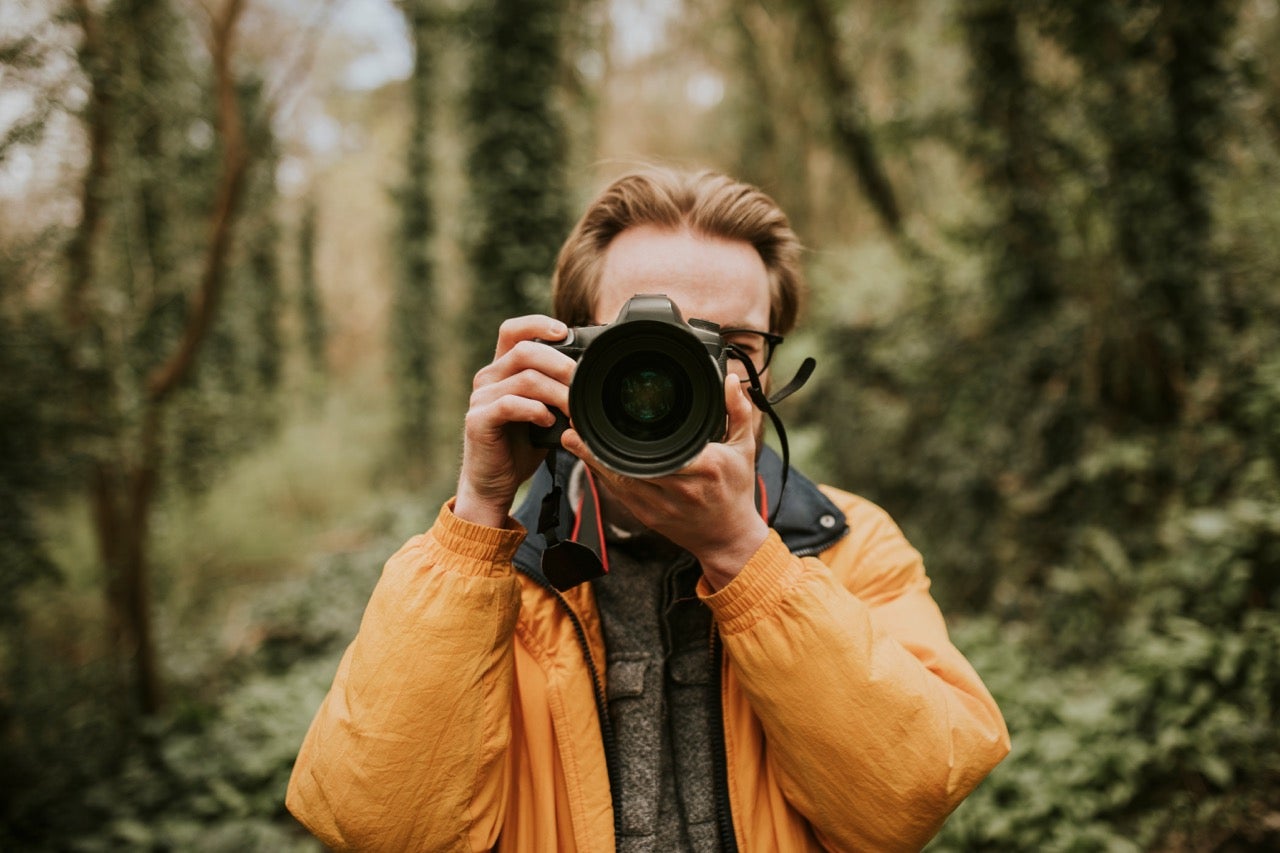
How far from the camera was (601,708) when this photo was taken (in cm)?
113

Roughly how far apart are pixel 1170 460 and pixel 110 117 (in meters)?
5.24

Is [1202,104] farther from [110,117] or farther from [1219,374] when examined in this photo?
[110,117]

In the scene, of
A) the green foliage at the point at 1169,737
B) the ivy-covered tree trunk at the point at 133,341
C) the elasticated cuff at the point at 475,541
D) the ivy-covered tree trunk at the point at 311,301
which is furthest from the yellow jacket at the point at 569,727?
the ivy-covered tree trunk at the point at 311,301

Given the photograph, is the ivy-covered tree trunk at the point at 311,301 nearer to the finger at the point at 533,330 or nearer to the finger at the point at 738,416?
the finger at the point at 533,330

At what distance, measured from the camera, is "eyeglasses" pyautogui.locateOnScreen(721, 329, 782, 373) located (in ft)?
4.07

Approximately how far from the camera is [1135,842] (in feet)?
7.59

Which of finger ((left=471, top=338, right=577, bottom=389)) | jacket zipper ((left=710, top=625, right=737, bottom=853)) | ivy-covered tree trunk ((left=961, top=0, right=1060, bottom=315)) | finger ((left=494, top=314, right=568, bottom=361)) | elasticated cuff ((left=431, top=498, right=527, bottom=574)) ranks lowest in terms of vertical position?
jacket zipper ((left=710, top=625, right=737, bottom=853))

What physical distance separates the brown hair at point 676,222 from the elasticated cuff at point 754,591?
575 millimetres

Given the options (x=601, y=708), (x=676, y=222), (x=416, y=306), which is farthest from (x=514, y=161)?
(x=416, y=306)

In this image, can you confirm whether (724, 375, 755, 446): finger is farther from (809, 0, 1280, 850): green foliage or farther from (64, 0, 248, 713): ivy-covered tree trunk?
(64, 0, 248, 713): ivy-covered tree trunk

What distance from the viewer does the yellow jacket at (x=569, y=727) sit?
39.5 inches

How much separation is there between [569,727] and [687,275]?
76 cm

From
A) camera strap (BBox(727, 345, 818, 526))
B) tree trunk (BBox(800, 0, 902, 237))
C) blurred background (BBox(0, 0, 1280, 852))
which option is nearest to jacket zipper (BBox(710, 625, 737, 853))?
camera strap (BBox(727, 345, 818, 526))

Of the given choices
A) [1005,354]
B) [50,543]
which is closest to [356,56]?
[50,543]
